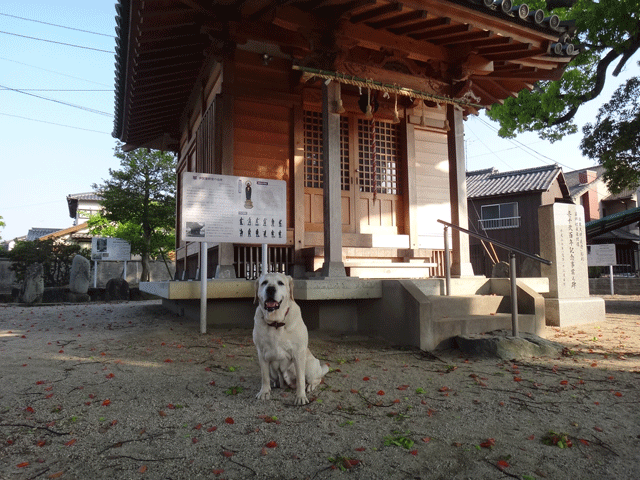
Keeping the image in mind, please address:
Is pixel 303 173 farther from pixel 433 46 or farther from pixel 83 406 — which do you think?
pixel 83 406

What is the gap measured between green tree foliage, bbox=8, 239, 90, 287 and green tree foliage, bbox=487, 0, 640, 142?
16685mm

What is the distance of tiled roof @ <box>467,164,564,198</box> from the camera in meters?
24.0

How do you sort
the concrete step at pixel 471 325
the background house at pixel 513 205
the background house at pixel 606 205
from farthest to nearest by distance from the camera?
1. the background house at pixel 606 205
2. the background house at pixel 513 205
3. the concrete step at pixel 471 325

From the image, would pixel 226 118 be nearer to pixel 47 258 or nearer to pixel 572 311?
pixel 572 311

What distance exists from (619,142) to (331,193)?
373 inches

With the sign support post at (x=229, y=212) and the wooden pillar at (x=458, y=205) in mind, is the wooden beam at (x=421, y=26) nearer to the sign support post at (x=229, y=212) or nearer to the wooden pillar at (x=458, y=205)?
the wooden pillar at (x=458, y=205)

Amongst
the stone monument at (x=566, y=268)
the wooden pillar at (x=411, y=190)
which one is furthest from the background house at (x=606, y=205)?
→ the wooden pillar at (x=411, y=190)

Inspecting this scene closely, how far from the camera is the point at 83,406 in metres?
3.30

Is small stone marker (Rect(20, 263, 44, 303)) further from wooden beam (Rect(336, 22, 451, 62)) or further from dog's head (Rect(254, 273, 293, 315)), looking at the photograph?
dog's head (Rect(254, 273, 293, 315))

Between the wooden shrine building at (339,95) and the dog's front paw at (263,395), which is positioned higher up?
the wooden shrine building at (339,95)

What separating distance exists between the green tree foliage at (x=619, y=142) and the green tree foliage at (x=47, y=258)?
18.3 metres

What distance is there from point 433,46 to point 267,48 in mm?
2670

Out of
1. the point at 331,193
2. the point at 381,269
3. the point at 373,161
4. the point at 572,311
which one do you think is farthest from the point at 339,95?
the point at 572,311

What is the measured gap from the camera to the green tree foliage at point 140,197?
1909 centimetres
